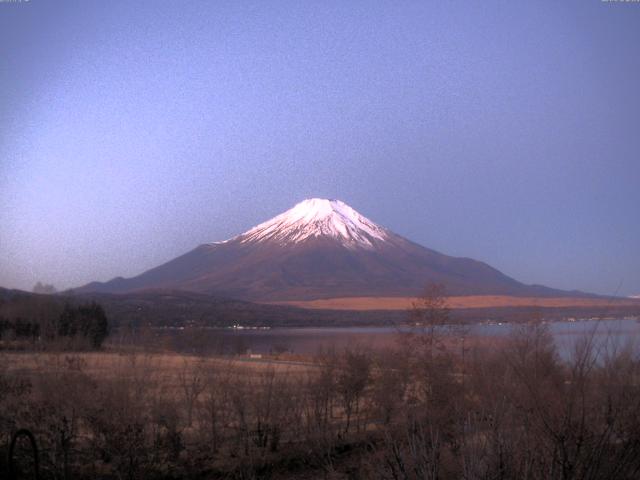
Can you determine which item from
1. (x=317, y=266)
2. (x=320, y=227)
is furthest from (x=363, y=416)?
(x=320, y=227)

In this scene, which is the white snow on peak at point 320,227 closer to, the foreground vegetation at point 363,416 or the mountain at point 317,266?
the mountain at point 317,266

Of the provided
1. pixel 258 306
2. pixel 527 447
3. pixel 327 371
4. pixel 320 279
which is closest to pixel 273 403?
pixel 327 371

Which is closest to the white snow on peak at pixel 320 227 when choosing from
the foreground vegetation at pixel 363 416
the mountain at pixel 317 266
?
the mountain at pixel 317 266

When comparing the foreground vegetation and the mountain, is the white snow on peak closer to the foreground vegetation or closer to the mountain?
the mountain

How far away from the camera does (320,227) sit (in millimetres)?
155000

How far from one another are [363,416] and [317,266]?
11729 centimetres

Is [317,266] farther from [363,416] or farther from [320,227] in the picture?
[363,416]

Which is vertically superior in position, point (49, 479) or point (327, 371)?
point (327, 371)

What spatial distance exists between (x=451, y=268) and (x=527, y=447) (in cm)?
13633

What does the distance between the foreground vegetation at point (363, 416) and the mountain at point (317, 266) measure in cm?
9165

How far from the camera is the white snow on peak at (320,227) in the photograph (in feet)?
497

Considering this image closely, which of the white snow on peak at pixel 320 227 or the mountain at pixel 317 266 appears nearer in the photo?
the mountain at pixel 317 266

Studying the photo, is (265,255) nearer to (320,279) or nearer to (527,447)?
(320,279)

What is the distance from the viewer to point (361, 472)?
991 centimetres
